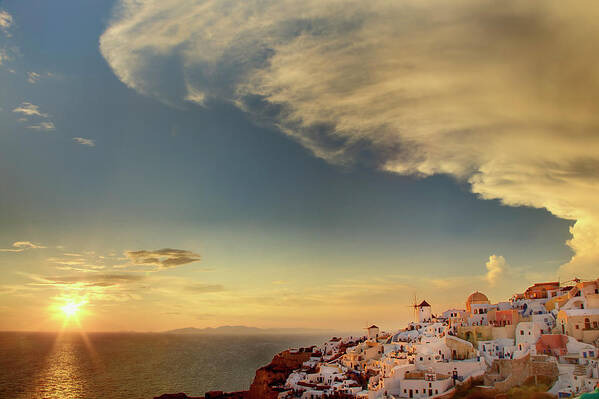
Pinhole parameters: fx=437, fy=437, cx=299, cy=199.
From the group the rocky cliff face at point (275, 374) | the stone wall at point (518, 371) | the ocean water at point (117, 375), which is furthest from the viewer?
the ocean water at point (117, 375)

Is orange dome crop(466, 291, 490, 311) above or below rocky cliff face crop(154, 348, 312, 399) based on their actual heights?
above

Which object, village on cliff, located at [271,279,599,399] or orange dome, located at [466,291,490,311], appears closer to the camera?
village on cliff, located at [271,279,599,399]

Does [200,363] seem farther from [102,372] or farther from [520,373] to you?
[520,373]

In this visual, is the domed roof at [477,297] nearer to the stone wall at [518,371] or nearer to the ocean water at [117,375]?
the stone wall at [518,371]

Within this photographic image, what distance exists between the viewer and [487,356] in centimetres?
4416

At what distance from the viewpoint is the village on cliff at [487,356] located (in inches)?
1503

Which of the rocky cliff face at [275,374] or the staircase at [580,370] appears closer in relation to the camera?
the staircase at [580,370]

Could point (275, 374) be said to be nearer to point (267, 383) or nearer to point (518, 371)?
point (267, 383)

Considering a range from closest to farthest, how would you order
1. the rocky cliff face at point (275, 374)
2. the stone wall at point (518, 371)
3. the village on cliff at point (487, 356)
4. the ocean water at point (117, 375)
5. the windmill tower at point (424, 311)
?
the stone wall at point (518, 371), the village on cliff at point (487, 356), the rocky cliff face at point (275, 374), the windmill tower at point (424, 311), the ocean water at point (117, 375)

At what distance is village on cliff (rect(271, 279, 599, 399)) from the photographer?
3819cm

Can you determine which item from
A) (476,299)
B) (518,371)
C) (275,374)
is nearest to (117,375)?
(275,374)

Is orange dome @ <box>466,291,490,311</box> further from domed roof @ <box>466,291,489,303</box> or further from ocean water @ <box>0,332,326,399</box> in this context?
ocean water @ <box>0,332,326,399</box>

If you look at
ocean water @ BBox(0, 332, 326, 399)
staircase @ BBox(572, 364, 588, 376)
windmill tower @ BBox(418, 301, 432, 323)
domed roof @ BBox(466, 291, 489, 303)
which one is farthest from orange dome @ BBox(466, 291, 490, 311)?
ocean water @ BBox(0, 332, 326, 399)

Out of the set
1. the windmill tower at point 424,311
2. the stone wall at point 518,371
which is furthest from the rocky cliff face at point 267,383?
the stone wall at point 518,371
